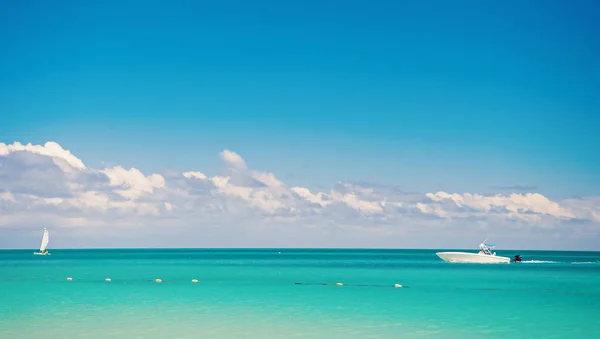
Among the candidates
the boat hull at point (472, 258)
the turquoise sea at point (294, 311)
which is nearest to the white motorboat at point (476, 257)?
the boat hull at point (472, 258)

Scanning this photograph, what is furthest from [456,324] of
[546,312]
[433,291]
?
[433,291]

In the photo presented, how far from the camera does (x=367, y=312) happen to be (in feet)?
142

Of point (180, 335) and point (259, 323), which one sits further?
point (259, 323)

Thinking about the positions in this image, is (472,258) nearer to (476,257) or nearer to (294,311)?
(476,257)

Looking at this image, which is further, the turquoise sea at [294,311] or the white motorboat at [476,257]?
the white motorboat at [476,257]

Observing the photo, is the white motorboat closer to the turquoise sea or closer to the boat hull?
the boat hull

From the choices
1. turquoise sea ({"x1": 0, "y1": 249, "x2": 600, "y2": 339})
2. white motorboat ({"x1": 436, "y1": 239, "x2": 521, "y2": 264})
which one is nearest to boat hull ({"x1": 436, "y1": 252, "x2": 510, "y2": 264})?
white motorboat ({"x1": 436, "y1": 239, "x2": 521, "y2": 264})

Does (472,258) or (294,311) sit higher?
(472,258)

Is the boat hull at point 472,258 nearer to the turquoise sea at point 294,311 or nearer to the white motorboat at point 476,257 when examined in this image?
the white motorboat at point 476,257

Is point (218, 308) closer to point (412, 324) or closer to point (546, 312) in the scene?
point (412, 324)

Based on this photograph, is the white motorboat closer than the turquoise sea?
No

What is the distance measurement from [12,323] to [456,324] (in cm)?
2337

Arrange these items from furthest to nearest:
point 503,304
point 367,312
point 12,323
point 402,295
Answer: point 402,295, point 503,304, point 367,312, point 12,323

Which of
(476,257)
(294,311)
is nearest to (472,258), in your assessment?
(476,257)
